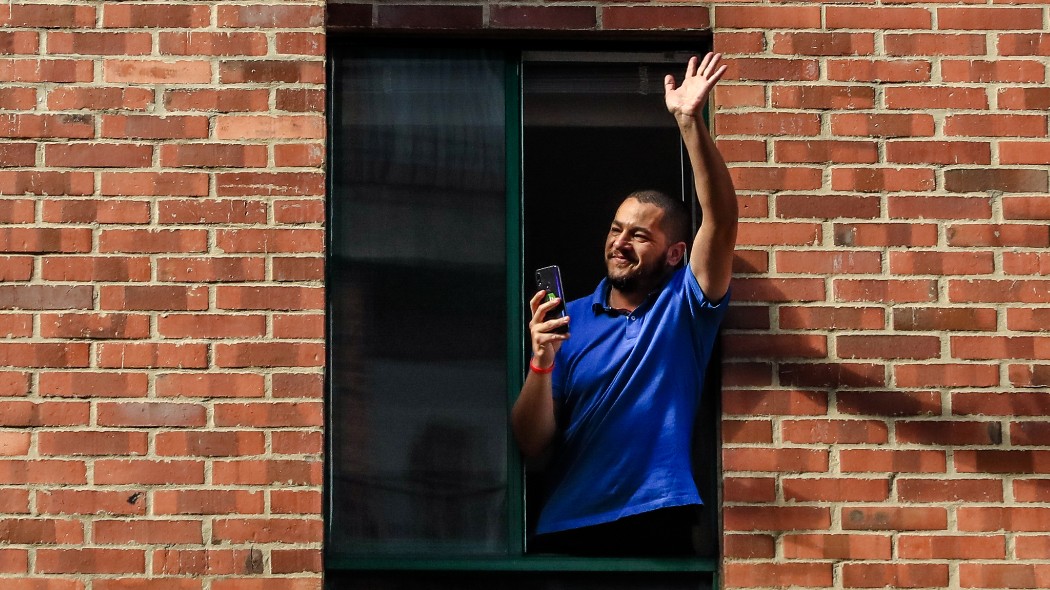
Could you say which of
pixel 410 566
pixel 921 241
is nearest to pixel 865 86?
pixel 921 241

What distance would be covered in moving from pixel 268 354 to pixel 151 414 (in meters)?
0.43

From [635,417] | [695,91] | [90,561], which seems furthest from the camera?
[635,417]

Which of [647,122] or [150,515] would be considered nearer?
[150,515]

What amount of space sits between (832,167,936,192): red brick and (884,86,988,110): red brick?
23 cm

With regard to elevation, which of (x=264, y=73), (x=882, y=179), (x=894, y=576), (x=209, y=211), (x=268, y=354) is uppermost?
(x=264, y=73)

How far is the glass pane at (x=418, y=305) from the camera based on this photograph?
455cm

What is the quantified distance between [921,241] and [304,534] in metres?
2.29

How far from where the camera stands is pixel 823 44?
15.1 feet

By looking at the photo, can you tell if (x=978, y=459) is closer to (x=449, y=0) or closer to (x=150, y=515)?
(x=449, y=0)

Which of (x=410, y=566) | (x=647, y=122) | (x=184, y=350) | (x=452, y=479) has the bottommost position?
(x=410, y=566)

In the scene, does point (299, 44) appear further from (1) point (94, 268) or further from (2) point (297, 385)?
(2) point (297, 385)

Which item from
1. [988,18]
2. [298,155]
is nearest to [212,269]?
[298,155]

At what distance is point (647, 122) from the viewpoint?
477 centimetres

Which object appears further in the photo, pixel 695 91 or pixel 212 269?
pixel 212 269
